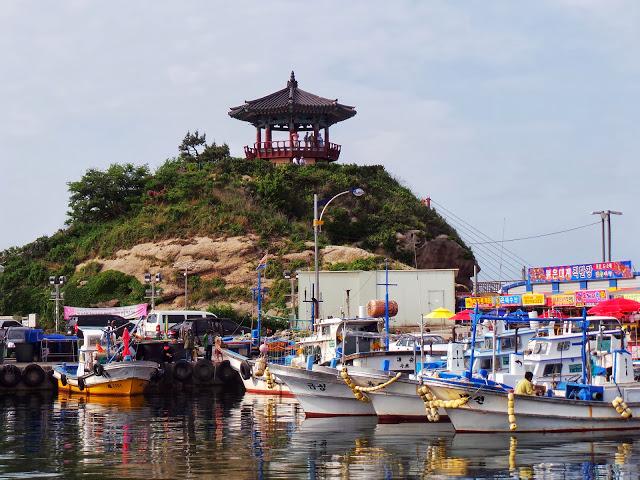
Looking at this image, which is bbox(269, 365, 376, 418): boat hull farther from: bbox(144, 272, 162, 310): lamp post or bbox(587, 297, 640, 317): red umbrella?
bbox(144, 272, 162, 310): lamp post

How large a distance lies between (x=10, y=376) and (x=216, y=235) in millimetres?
31651

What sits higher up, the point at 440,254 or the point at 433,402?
the point at 440,254

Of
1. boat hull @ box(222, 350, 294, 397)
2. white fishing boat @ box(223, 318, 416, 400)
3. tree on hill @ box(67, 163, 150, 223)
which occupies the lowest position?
boat hull @ box(222, 350, 294, 397)

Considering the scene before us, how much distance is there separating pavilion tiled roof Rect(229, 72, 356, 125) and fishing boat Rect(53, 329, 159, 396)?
141ft

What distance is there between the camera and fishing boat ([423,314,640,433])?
31.3 meters

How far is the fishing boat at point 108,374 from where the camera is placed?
4906 cm

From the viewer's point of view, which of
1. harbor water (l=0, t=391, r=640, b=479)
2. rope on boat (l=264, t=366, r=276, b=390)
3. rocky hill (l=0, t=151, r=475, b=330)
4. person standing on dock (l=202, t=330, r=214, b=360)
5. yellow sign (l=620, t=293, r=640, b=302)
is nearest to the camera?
harbor water (l=0, t=391, r=640, b=479)

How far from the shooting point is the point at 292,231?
84.6m

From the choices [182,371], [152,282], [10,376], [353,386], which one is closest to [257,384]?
[182,371]

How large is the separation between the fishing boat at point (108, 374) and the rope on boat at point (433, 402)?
20716mm

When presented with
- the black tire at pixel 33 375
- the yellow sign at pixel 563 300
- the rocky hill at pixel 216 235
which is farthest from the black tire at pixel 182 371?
the yellow sign at pixel 563 300

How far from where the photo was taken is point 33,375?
53.7m

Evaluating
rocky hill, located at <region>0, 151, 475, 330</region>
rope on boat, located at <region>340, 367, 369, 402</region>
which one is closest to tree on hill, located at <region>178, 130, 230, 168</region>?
rocky hill, located at <region>0, 151, 475, 330</region>

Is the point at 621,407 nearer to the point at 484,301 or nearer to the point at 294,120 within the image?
the point at 484,301
